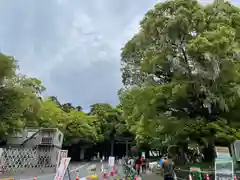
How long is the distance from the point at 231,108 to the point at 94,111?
46.4m

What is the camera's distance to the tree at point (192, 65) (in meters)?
13.7

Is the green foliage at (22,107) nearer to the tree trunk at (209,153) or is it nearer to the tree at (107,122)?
the tree at (107,122)

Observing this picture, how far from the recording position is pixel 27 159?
2928 cm

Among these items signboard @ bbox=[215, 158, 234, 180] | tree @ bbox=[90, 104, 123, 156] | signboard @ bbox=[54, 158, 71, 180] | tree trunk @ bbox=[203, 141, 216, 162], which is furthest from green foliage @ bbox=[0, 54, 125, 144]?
signboard @ bbox=[215, 158, 234, 180]

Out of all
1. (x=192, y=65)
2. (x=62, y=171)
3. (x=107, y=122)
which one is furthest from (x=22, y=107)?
(x=107, y=122)

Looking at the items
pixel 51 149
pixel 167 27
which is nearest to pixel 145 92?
pixel 167 27

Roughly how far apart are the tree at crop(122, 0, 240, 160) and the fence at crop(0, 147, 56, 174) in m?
16.1

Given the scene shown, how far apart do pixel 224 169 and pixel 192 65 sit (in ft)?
26.6

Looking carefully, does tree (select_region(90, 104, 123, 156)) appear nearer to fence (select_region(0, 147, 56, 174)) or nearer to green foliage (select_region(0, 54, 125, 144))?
green foliage (select_region(0, 54, 125, 144))

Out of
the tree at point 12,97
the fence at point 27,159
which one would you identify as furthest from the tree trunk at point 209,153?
the tree at point 12,97

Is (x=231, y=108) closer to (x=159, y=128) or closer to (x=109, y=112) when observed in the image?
(x=159, y=128)

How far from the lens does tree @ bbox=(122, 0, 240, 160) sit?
13742 millimetres

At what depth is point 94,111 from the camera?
198 ft

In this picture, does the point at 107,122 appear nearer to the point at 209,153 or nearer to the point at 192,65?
the point at 209,153
